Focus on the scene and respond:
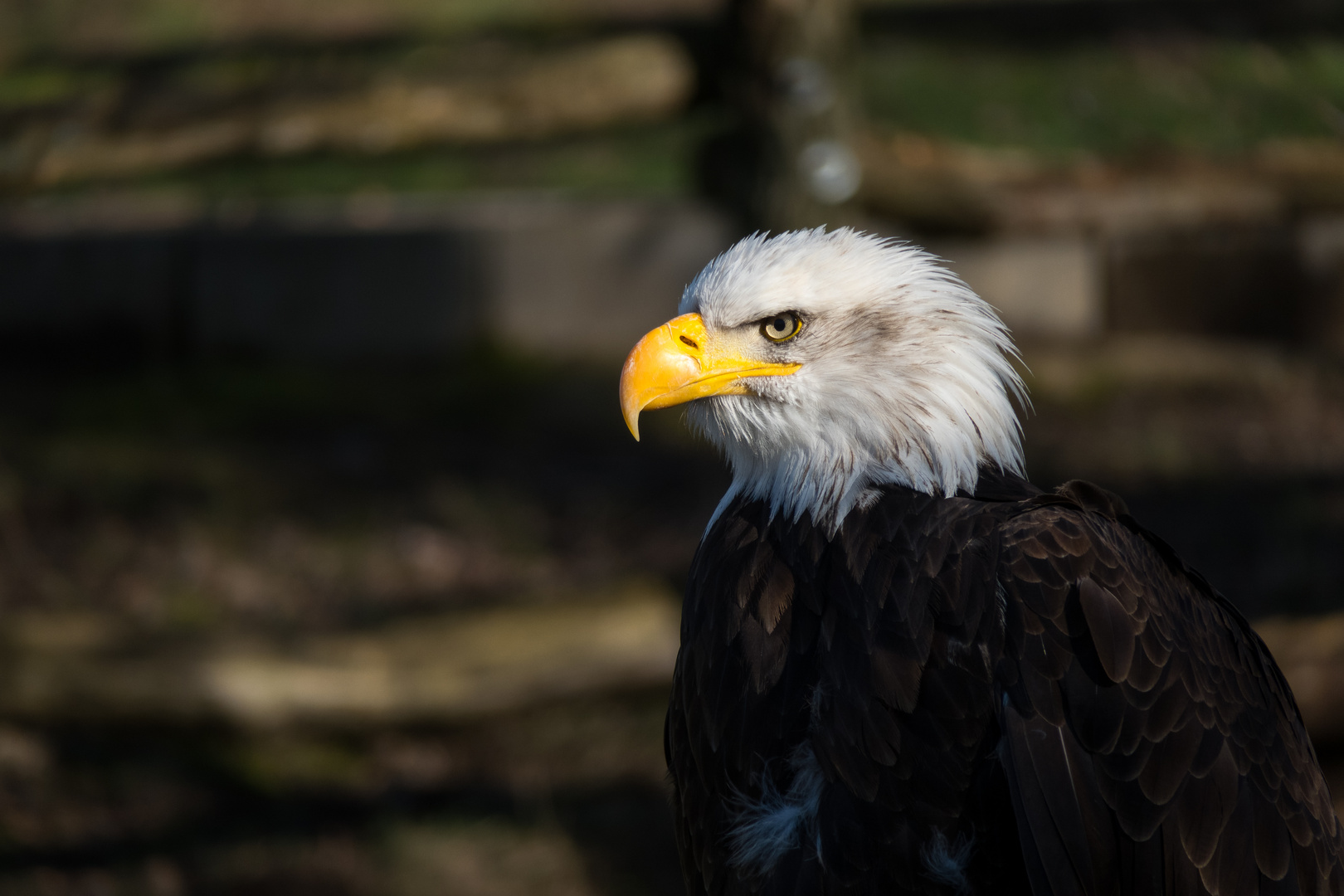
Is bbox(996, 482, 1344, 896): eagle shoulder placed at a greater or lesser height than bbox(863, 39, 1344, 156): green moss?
lesser

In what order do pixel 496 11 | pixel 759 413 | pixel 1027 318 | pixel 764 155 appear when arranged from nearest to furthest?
1. pixel 759 413
2. pixel 764 155
3. pixel 1027 318
4. pixel 496 11

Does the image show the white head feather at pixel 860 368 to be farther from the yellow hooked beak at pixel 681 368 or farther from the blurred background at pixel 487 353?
the blurred background at pixel 487 353

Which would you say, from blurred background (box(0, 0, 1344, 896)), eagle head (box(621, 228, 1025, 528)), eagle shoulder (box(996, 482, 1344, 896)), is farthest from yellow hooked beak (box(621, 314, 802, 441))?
blurred background (box(0, 0, 1344, 896))

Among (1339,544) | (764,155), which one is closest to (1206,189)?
(1339,544)

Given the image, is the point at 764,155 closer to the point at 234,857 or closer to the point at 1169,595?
the point at 1169,595

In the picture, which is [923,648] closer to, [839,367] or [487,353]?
[839,367]

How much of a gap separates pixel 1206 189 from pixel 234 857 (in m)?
6.34

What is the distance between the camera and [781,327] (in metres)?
2.09

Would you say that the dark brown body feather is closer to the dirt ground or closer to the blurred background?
the blurred background

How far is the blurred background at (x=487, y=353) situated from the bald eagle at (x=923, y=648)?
126 centimetres

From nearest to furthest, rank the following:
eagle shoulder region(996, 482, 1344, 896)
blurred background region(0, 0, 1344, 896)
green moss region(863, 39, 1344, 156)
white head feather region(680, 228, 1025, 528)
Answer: eagle shoulder region(996, 482, 1344, 896)
white head feather region(680, 228, 1025, 528)
blurred background region(0, 0, 1344, 896)
green moss region(863, 39, 1344, 156)

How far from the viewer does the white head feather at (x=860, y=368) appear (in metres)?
2.05

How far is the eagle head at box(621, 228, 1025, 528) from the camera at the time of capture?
2.05 m

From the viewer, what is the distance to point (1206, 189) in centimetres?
728
